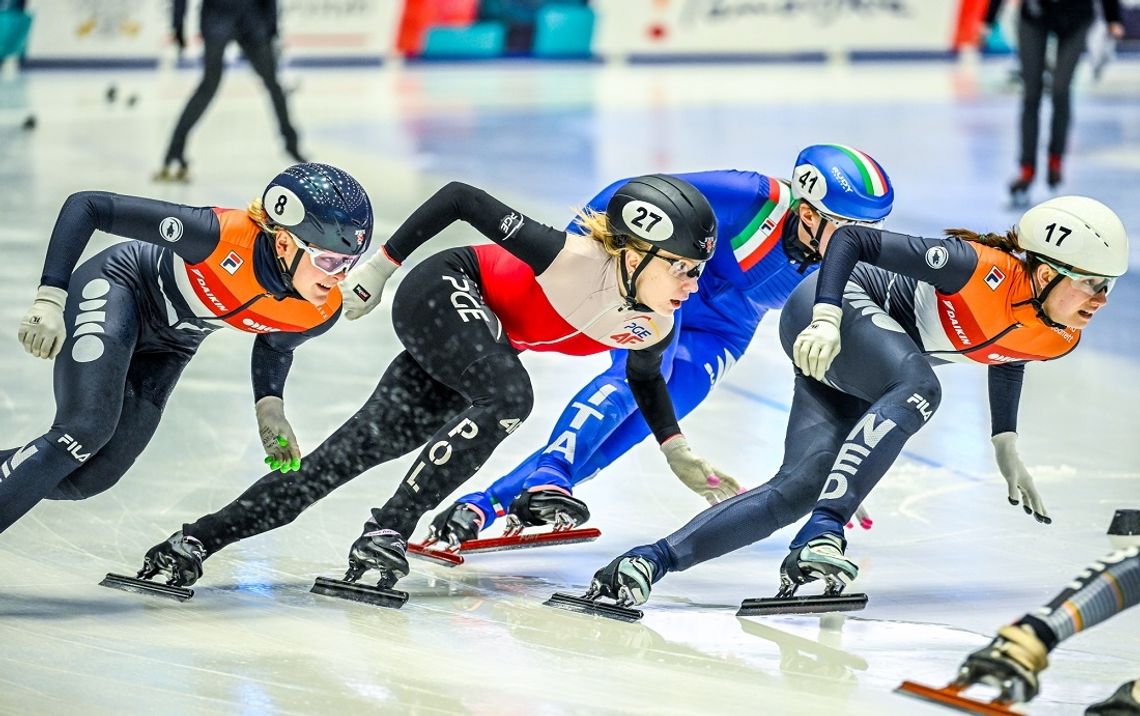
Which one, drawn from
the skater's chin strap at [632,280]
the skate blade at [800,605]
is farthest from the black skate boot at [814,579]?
the skater's chin strap at [632,280]

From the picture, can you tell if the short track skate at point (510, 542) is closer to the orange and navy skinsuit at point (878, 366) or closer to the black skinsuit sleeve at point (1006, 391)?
the orange and navy skinsuit at point (878, 366)

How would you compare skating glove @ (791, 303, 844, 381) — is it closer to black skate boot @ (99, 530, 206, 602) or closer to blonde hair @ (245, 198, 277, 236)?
blonde hair @ (245, 198, 277, 236)

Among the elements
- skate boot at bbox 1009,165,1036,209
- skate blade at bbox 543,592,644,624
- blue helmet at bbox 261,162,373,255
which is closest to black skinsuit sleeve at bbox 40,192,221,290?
blue helmet at bbox 261,162,373,255

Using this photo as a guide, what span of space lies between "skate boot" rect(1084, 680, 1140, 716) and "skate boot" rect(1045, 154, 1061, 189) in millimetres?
7822

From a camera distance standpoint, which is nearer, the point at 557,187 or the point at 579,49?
the point at 557,187

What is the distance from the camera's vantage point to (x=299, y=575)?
14.1ft

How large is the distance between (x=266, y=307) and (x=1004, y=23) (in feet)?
66.8

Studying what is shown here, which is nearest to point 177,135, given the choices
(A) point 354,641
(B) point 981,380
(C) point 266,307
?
(B) point 981,380

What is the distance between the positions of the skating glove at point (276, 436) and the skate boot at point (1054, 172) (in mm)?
7604

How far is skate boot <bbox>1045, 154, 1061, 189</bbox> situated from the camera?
10.6m

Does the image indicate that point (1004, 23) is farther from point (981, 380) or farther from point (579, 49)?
point (981, 380)

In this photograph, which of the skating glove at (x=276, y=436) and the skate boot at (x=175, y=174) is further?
the skate boot at (x=175, y=174)

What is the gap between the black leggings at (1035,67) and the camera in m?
10.3

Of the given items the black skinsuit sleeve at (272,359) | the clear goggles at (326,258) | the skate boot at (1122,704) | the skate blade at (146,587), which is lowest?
the skate blade at (146,587)
